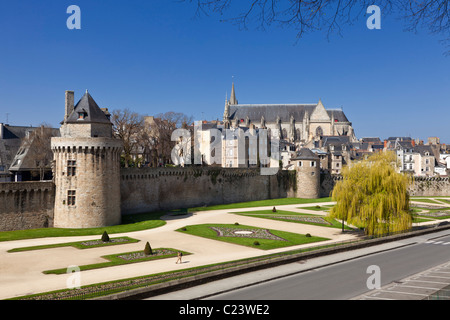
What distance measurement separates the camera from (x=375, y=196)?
32.9 m

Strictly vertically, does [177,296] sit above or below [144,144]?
below

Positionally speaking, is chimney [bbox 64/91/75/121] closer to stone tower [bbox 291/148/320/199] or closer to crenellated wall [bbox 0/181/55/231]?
crenellated wall [bbox 0/181/55/231]

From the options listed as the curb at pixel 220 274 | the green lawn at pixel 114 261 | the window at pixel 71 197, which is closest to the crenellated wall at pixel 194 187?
the window at pixel 71 197

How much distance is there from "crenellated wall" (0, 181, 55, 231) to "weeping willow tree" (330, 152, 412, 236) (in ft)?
85.0

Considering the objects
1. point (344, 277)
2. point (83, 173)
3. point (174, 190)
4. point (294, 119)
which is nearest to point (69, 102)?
point (83, 173)

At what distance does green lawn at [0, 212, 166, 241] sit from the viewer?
109 feet

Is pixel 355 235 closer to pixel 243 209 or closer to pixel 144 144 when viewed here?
pixel 243 209

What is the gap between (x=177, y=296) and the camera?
17391mm

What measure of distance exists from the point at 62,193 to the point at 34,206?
2630 mm

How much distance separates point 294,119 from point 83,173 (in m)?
80.1

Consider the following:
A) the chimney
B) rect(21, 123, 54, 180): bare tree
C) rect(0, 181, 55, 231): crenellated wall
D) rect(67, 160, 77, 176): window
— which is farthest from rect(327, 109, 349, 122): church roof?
rect(0, 181, 55, 231): crenellated wall

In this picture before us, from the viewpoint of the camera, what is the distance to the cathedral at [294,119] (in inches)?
4215

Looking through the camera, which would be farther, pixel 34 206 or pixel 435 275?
pixel 34 206
